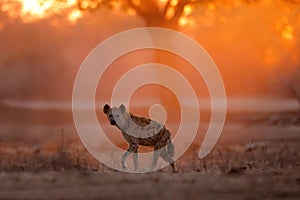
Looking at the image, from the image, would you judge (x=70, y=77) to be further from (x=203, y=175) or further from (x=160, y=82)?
(x=203, y=175)

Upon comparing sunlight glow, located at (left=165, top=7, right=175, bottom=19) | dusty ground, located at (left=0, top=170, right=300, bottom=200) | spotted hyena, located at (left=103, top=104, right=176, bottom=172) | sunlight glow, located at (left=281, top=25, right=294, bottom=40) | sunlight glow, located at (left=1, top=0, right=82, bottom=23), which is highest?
sunlight glow, located at (left=1, top=0, right=82, bottom=23)

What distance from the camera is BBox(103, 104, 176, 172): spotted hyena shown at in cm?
1536

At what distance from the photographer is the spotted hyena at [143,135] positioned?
15.4 meters

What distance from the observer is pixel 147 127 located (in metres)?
15.4

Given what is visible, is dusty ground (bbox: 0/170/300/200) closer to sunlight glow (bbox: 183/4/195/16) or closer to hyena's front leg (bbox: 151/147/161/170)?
hyena's front leg (bbox: 151/147/161/170)

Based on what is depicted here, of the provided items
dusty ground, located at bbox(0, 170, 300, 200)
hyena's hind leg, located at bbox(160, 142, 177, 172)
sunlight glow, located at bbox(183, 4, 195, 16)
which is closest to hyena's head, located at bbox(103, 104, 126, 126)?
hyena's hind leg, located at bbox(160, 142, 177, 172)

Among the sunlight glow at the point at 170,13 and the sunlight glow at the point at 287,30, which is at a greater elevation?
the sunlight glow at the point at 287,30

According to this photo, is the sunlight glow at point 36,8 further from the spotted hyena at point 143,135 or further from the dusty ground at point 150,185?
the dusty ground at point 150,185

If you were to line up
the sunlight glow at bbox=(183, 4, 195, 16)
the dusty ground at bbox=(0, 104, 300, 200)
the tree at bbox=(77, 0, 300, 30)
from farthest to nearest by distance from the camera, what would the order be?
the sunlight glow at bbox=(183, 4, 195, 16) < the tree at bbox=(77, 0, 300, 30) < the dusty ground at bbox=(0, 104, 300, 200)

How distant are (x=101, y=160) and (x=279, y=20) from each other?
2446 cm

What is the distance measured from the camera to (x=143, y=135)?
15359mm

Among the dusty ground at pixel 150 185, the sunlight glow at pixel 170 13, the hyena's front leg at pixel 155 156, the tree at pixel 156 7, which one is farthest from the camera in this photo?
the sunlight glow at pixel 170 13

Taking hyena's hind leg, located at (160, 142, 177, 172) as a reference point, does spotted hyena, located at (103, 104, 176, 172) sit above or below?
above

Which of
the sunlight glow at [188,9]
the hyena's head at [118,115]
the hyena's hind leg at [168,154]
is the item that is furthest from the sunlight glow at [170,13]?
the hyena's hind leg at [168,154]
